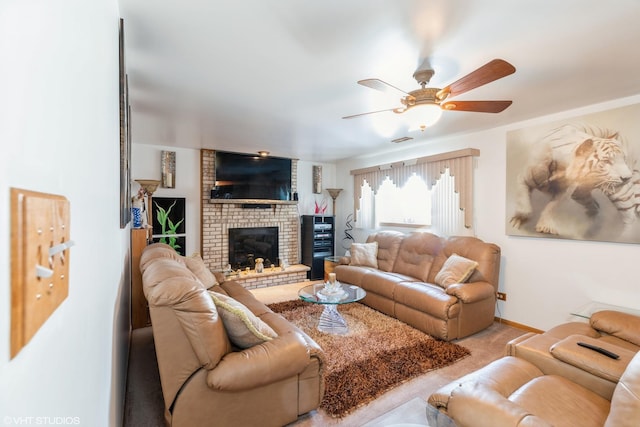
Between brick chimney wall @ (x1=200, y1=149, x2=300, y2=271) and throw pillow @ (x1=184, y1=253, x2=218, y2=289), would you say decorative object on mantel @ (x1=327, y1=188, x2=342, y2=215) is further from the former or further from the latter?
throw pillow @ (x1=184, y1=253, x2=218, y2=289)

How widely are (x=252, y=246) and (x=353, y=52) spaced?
417 centimetres

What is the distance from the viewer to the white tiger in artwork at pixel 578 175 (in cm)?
269

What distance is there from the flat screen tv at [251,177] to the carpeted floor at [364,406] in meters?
2.53

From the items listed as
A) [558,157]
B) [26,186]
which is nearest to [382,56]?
[26,186]

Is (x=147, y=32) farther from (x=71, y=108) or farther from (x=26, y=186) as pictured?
(x=26, y=186)

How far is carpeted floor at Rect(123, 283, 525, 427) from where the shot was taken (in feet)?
6.19

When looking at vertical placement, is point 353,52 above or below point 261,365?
above

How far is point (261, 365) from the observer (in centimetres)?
161

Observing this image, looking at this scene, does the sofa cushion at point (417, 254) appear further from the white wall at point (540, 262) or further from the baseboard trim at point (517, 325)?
the baseboard trim at point (517, 325)

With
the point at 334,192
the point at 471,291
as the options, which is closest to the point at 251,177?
the point at 334,192

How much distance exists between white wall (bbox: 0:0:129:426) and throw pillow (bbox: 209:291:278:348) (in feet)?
2.92

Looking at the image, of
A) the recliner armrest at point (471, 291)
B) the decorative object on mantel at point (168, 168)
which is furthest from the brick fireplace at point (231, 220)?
the recliner armrest at point (471, 291)

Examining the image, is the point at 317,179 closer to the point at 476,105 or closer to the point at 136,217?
the point at 136,217

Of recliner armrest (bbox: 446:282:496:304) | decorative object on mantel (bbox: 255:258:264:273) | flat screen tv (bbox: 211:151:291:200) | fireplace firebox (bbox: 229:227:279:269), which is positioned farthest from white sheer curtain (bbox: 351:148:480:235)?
decorative object on mantel (bbox: 255:258:264:273)
